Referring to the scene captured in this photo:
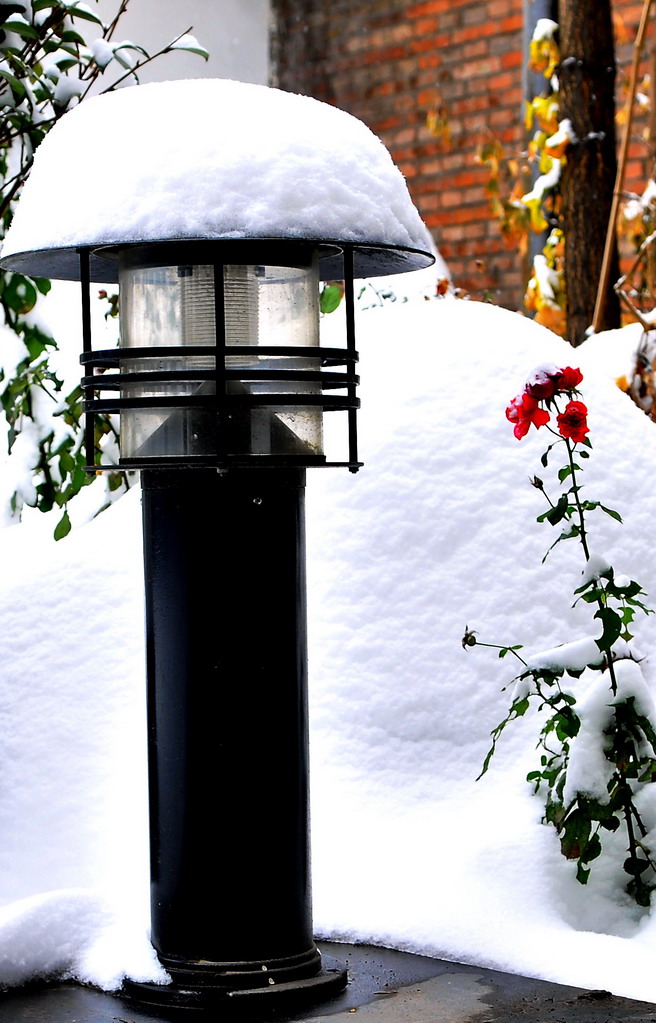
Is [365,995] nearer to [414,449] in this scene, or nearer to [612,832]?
[612,832]

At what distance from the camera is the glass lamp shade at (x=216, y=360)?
1.78 metres

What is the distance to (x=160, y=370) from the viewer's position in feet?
6.13

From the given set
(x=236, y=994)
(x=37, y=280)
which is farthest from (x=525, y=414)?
(x=37, y=280)

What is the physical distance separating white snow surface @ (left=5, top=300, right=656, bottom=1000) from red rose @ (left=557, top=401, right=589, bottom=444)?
51 cm

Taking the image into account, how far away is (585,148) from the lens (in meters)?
4.41

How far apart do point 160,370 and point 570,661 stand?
0.78 meters

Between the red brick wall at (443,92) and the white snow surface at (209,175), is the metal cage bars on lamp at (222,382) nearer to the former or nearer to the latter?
the white snow surface at (209,175)

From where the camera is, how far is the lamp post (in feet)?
5.95

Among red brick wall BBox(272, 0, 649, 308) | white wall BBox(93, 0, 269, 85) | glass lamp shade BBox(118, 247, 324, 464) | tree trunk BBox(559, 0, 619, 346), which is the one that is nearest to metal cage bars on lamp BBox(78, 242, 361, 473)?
glass lamp shade BBox(118, 247, 324, 464)

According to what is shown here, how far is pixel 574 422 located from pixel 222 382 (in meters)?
0.57

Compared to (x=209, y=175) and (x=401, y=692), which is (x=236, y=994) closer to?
(x=401, y=692)

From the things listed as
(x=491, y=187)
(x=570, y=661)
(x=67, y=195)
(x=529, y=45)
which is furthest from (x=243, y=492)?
(x=491, y=187)

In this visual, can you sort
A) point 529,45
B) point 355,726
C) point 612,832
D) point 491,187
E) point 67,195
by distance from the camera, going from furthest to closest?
point 491,187 → point 529,45 → point 355,726 → point 612,832 → point 67,195

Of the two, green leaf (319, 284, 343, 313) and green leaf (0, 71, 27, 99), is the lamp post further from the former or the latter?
green leaf (319, 284, 343, 313)
